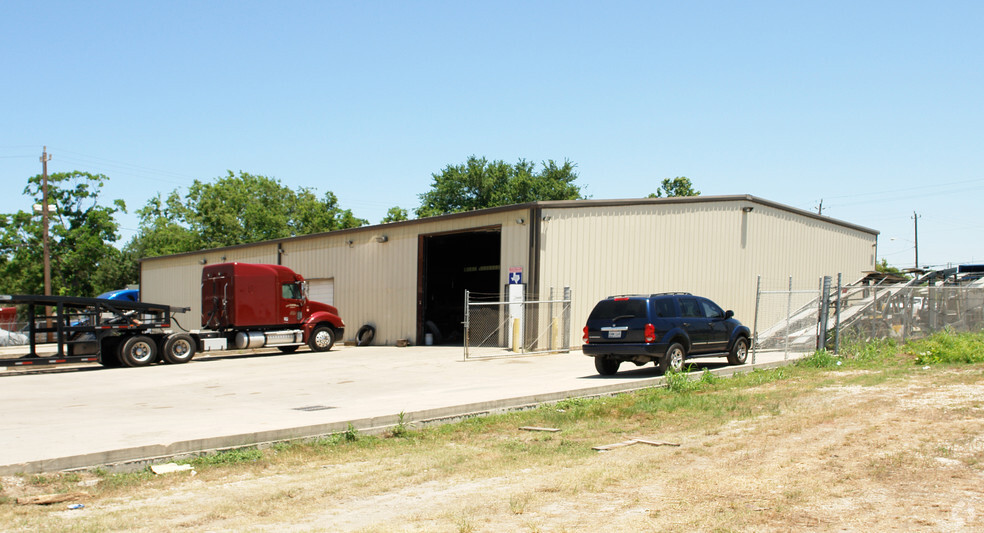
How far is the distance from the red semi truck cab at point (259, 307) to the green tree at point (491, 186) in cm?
4424

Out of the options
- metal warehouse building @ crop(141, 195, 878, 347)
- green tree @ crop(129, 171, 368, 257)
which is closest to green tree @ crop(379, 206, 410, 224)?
green tree @ crop(129, 171, 368, 257)

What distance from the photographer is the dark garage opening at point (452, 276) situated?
30062mm

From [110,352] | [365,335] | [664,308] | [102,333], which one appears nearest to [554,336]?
[664,308]

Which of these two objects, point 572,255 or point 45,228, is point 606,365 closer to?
point 572,255

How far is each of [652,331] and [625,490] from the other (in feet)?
30.1

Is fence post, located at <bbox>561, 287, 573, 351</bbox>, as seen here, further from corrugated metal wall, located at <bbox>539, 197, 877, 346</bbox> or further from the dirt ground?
the dirt ground

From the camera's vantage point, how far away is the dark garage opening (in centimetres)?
3006

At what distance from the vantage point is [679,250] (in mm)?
27625

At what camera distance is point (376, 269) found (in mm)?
31734

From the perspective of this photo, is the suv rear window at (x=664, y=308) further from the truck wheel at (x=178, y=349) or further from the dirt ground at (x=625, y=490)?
the truck wheel at (x=178, y=349)

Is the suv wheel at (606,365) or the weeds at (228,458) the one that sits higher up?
the suv wheel at (606,365)

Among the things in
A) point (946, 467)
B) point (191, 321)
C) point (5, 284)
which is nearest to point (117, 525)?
point (946, 467)

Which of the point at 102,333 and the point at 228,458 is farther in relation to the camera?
the point at 102,333

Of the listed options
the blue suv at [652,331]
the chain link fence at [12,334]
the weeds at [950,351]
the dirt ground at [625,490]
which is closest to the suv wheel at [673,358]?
the blue suv at [652,331]
